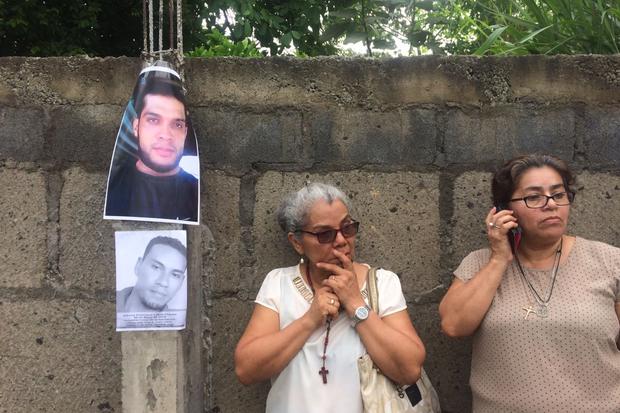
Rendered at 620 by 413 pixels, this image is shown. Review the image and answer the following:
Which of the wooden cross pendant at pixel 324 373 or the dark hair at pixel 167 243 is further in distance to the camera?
the dark hair at pixel 167 243

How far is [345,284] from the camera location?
2.32 metres

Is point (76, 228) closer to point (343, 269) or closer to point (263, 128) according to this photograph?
point (263, 128)

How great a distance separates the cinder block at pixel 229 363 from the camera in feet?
8.93

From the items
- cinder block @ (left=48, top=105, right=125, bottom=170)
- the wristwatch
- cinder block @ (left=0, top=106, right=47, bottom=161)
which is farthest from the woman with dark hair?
cinder block @ (left=0, top=106, right=47, bottom=161)

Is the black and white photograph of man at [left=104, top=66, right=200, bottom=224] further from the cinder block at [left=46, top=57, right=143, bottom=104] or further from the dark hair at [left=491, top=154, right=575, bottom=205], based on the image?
the dark hair at [left=491, top=154, right=575, bottom=205]

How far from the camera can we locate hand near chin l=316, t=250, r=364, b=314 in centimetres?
230

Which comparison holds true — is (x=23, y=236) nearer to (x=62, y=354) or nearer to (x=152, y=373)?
(x=62, y=354)

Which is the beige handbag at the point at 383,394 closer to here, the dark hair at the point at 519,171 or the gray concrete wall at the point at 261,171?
the gray concrete wall at the point at 261,171

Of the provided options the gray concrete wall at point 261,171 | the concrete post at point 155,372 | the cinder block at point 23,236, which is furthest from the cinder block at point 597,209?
the cinder block at point 23,236

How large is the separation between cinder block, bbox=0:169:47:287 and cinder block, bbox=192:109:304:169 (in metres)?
0.74

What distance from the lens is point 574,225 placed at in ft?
8.79

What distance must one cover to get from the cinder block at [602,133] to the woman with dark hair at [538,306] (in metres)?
0.36

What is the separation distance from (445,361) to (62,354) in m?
1.64

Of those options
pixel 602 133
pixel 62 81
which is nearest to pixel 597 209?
pixel 602 133
